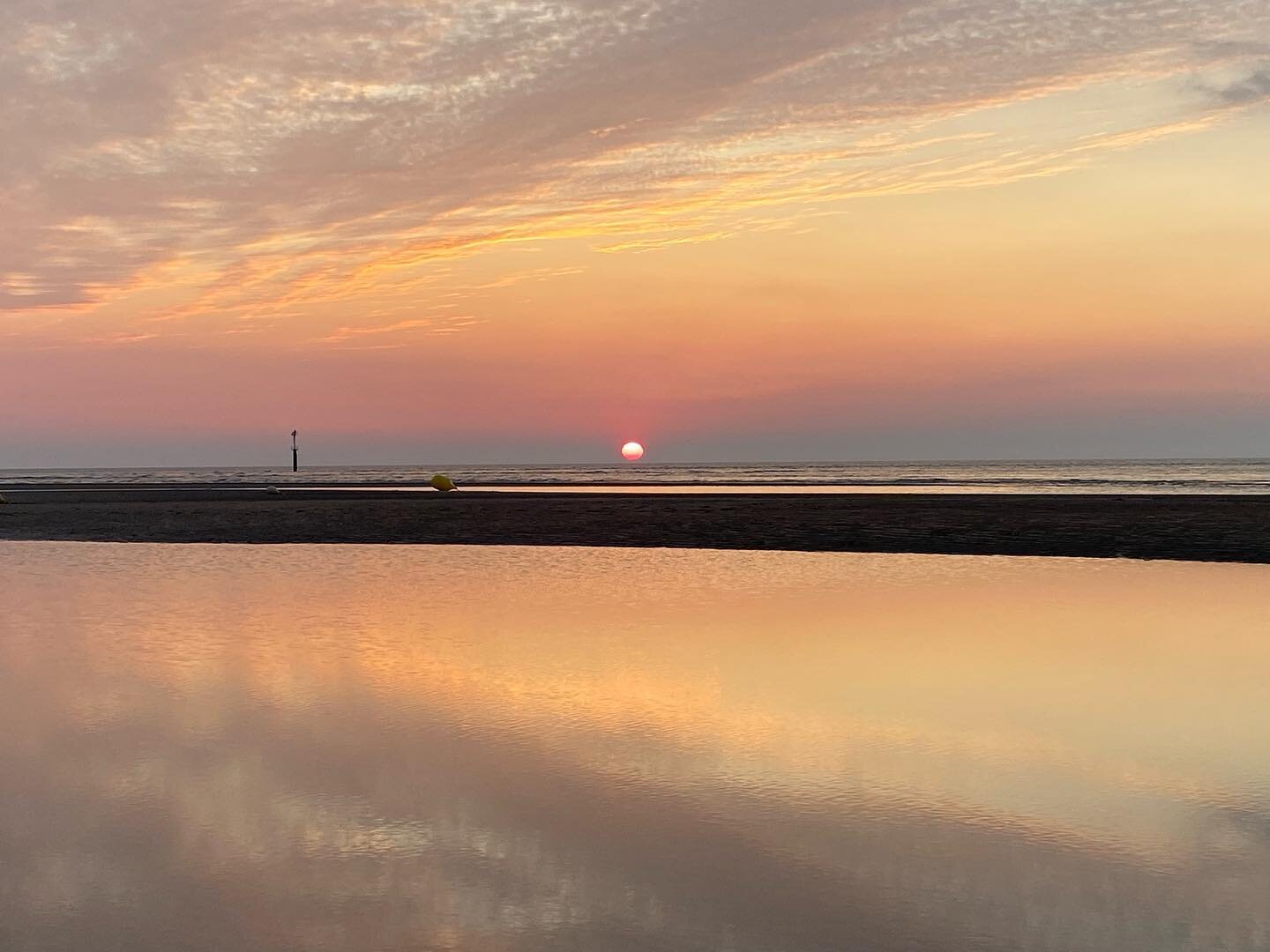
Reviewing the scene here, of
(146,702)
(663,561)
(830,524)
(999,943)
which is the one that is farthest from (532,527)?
(999,943)

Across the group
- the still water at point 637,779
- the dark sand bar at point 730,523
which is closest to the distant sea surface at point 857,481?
the dark sand bar at point 730,523

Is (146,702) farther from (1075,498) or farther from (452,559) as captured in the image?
(1075,498)

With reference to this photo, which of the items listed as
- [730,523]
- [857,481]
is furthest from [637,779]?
[857,481]

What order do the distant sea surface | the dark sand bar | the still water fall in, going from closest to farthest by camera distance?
1. the still water
2. the dark sand bar
3. the distant sea surface

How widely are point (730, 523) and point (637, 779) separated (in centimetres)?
3016

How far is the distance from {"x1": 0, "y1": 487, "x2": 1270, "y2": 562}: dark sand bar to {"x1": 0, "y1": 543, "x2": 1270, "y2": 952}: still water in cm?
1311

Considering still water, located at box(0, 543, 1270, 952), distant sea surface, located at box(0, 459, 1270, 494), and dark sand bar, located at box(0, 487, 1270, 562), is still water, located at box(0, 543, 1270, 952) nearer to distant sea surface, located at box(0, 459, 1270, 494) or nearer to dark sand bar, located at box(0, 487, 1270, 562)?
dark sand bar, located at box(0, 487, 1270, 562)

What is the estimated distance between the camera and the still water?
5480 millimetres

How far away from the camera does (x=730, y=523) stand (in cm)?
3788

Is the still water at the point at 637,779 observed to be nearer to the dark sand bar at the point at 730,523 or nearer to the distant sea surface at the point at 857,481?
the dark sand bar at the point at 730,523

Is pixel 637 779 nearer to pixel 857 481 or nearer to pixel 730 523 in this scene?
pixel 730 523

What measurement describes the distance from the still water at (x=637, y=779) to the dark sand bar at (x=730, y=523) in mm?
A: 13109

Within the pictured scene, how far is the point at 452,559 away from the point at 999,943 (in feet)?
71.8

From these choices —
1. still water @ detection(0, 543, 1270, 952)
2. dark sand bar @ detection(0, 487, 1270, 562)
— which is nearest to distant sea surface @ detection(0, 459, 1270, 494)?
dark sand bar @ detection(0, 487, 1270, 562)
